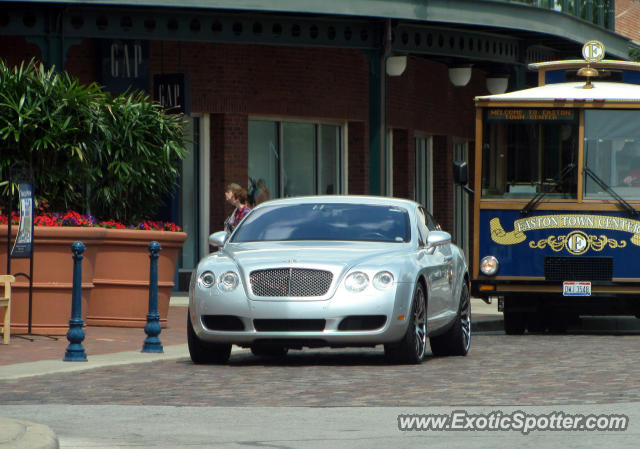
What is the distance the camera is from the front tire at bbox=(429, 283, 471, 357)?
13930 millimetres

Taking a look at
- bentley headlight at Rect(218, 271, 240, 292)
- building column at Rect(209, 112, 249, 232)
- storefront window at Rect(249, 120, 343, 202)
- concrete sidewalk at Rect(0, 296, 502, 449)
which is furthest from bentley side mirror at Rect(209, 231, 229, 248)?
storefront window at Rect(249, 120, 343, 202)

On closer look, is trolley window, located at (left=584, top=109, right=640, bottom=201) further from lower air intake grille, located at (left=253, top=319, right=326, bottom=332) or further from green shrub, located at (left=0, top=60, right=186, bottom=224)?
lower air intake grille, located at (left=253, top=319, right=326, bottom=332)

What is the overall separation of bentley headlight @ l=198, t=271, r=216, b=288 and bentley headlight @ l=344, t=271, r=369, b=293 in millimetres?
1136

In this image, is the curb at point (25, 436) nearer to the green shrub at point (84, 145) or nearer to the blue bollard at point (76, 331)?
the blue bollard at point (76, 331)

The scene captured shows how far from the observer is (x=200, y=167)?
25.0m

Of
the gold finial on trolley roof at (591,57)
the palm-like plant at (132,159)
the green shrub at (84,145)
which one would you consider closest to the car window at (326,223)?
the green shrub at (84,145)

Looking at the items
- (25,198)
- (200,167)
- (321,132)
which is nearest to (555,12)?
(321,132)

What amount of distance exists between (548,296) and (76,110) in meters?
5.71

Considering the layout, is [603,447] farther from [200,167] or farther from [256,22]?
[200,167]

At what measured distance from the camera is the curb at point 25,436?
7.51 meters

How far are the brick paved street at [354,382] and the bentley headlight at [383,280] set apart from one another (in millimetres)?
→ 692

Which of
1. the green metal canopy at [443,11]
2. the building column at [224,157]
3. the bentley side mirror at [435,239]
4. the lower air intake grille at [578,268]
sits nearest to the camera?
the bentley side mirror at [435,239]

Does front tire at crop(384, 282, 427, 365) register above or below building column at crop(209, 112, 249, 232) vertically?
below

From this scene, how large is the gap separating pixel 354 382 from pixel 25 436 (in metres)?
3.99
